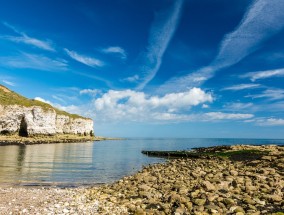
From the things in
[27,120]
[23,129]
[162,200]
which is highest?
[27,120]

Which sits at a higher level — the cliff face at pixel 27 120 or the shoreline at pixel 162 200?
the cliff face at pixel 27 120

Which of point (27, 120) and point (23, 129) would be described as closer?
point (27, 120)

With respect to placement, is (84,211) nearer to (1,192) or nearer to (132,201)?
(132,201)

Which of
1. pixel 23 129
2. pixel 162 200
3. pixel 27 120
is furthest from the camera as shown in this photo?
pixel 23 129

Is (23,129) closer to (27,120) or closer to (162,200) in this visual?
(27,120)

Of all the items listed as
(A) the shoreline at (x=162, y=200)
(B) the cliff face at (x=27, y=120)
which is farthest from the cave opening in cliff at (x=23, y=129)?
(A) the shoreline at (x=162, y=200)

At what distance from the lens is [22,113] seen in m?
110

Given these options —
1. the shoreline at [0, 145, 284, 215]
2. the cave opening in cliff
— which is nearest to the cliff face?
the cave opening in cliff

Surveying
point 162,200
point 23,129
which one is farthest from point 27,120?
point 162,200

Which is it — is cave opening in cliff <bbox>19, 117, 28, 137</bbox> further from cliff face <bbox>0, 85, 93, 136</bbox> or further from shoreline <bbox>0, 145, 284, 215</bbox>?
shoreline <bbox>0, 145, 284, 215</bbox>

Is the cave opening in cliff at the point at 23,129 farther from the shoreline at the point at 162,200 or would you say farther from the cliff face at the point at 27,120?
the shoreline at the point at 162,200

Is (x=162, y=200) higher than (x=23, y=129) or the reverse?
the reverse

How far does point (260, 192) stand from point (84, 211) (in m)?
11.0

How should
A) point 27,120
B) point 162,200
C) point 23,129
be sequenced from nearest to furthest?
point 162,200 < point 27,120 < point 23,129
